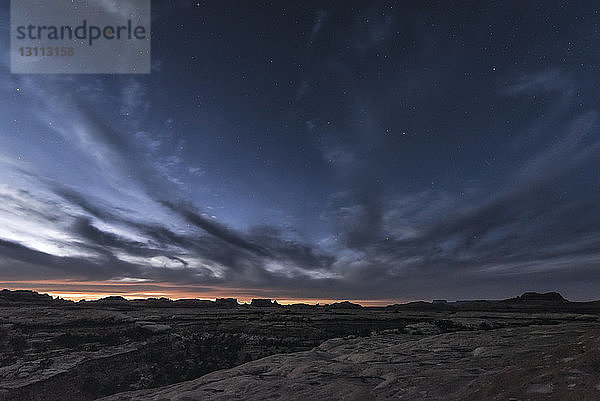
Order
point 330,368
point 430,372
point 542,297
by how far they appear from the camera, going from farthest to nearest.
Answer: point 542,297 < point 330,368 < point 430,372

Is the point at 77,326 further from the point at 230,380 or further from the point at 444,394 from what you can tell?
the point at 444,394

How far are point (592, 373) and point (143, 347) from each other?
35633 millimetres

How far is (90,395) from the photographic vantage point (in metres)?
19.0

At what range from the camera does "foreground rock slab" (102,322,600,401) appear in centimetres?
779

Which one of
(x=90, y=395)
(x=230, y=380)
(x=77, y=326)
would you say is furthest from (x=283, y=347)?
(x=77, y=326)

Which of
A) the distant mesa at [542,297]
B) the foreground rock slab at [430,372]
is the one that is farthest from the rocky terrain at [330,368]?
the distant mesa at [542,297]

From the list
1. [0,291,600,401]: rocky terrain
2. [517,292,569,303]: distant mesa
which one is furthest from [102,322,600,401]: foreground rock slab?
[517,292,569,303]: distant mesa

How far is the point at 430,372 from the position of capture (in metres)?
11.2

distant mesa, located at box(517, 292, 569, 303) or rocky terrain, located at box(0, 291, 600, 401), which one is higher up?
rocky terrain, located at box(0, 291, 600, 401)

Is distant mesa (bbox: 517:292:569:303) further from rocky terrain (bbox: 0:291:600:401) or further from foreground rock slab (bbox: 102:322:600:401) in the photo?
foreground rock slab (bbox: 102:322:600:401)

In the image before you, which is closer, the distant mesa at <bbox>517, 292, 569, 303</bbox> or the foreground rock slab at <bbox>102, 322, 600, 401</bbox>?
the foreground rock slab at <bbox>102, 322, 600, 401</bbox>

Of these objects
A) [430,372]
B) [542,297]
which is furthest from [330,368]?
[542,297]

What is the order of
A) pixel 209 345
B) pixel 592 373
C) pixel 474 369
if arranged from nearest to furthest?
pixel 592 373, pixel 474 369, pixel 209 345

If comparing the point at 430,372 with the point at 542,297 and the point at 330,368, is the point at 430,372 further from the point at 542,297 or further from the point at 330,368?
the point at 542,297
